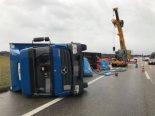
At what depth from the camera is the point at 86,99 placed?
1335cm

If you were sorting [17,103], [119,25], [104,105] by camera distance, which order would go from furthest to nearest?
[119,25] < [17,103] < [104,105]

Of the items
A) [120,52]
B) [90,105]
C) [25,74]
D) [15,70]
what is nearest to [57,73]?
[25,74]

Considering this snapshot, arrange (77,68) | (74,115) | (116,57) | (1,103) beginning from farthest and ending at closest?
1. (116,57)
2. (77,68)
3. (1,103)
4. (74,115)

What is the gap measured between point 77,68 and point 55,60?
1220 mm

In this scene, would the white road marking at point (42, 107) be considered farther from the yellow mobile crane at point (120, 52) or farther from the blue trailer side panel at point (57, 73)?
the yellow mobile crane at point (120, 52)

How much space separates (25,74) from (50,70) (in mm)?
1013

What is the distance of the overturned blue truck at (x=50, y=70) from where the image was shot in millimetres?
13820

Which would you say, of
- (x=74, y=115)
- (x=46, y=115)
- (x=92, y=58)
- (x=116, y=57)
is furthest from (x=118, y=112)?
(x=116, y=57)

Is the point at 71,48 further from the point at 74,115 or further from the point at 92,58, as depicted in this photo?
the point at 92,58

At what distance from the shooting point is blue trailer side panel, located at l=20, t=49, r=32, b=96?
14164 mm

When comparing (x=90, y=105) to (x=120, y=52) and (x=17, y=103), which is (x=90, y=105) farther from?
(x=120, y=52)

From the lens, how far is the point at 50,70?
13.8m

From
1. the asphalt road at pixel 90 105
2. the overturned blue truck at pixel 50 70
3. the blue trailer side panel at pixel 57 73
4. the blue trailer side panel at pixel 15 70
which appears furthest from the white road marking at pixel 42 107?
the blue trailer side panel at pixel 15 70

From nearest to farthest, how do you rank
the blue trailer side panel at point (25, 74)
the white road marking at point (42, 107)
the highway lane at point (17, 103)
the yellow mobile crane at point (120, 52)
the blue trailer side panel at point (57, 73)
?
the white road marking at point (42, 107), the highway lane at point (17, 103), the blue trailer side panel at point (57, 73), the blue trailer side panel at point (25, 74), the yellow mobile crane at point (120, 52)
